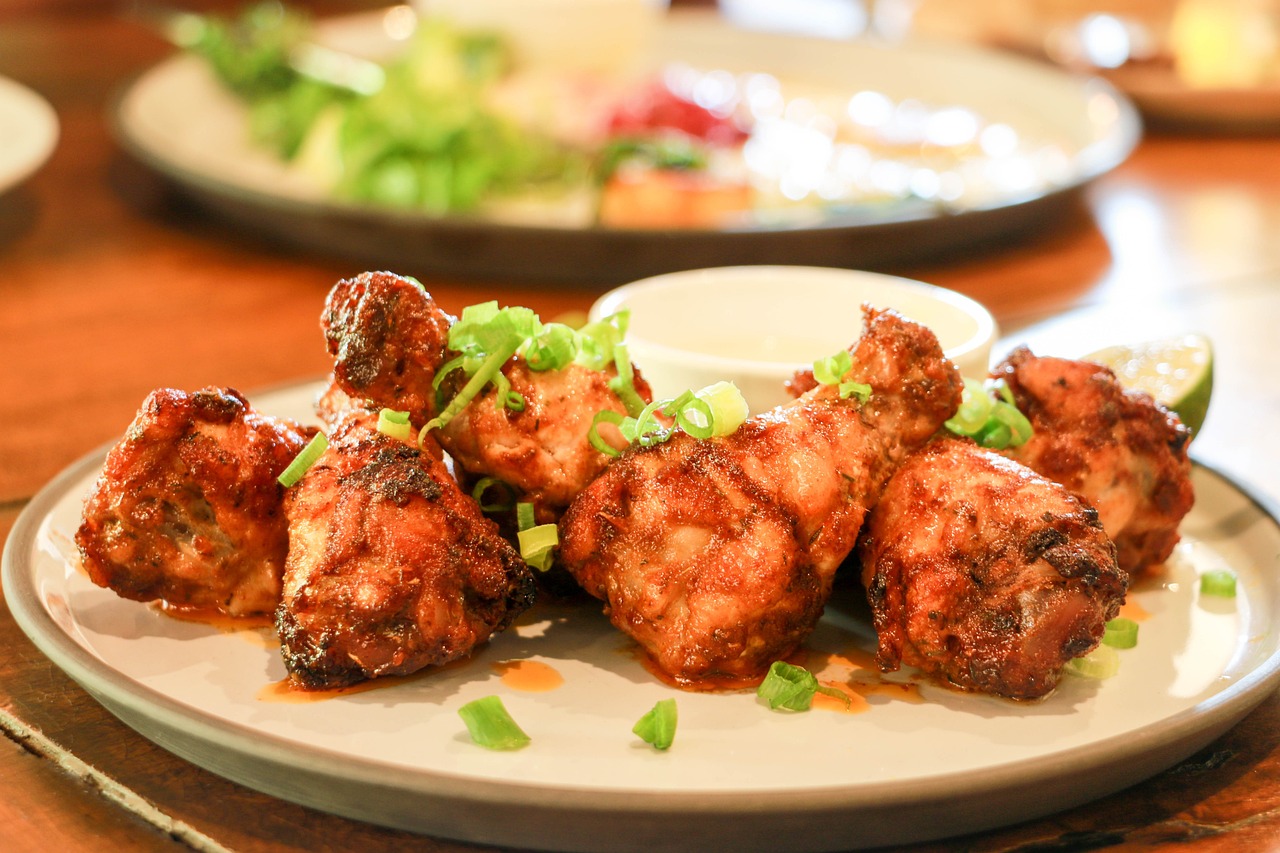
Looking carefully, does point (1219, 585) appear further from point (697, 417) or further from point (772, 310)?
point (772, 310)

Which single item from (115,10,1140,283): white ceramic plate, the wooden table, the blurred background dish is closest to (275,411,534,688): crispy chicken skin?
the wooden table

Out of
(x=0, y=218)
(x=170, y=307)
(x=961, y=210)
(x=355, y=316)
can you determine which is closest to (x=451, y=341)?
(x=355, y=316)

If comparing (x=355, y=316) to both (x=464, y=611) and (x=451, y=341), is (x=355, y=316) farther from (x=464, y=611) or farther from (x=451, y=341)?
(x=464, y=611)

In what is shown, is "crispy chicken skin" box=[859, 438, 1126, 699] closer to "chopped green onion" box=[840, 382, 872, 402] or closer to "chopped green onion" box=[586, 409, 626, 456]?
"chopped green onion" box=[840, 382, 872, 402]

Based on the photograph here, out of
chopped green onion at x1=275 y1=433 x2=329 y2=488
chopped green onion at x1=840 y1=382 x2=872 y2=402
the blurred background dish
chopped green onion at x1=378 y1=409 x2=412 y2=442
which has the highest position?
the blurred background dish

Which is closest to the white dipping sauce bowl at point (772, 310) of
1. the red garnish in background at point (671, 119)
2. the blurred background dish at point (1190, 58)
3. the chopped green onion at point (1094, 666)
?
the chopped green onion at point (1094, 666)

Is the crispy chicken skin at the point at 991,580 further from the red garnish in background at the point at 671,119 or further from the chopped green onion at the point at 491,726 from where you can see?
the red garnish in background at the point at 671,119

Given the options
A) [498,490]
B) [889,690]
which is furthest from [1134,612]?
[498,490]
